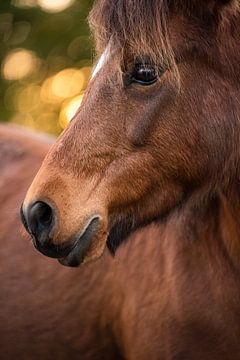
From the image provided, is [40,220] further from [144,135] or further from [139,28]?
[139,28]

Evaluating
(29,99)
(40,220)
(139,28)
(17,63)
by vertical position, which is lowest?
(29,99)

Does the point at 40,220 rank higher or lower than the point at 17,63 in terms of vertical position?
higher

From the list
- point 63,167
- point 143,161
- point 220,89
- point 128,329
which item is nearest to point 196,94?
point 220,89

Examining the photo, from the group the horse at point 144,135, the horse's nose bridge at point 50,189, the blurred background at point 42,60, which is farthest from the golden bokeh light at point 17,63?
the horse's nose bridge at point 50,189

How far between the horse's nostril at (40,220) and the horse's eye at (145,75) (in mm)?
580

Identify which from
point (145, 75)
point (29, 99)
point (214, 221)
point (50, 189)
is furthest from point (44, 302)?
point (29, 99)

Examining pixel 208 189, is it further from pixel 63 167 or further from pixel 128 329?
pixel 128 329

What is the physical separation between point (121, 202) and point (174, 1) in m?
0.78

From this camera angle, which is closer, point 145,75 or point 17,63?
point 145,75

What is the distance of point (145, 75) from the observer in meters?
3.30

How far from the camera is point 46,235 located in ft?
10.6

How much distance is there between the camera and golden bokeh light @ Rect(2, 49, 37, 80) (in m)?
14.1

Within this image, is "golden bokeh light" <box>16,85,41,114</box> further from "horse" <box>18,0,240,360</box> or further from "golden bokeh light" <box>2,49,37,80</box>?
"horse" <box>18,0,240,360</box>

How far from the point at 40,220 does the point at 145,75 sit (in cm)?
66
